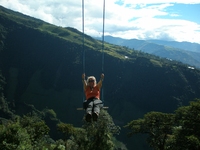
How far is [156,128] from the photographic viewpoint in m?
34.4

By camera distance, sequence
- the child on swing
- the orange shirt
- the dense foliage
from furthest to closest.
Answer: the dense foliage, the orange shirt, the child on swing

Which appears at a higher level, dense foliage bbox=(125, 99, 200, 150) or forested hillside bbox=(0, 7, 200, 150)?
forested hillside bbox=(0, 7, 200, 150)

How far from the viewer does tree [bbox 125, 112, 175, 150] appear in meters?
32.8

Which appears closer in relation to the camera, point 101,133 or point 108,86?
point 101,133

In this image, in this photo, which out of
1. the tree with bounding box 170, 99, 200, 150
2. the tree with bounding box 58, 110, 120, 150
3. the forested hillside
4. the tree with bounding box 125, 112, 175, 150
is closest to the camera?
the tree with bounding box 170, 99, 200, 150

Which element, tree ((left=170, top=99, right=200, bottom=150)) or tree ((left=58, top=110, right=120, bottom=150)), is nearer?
tree ((left=170, top=99, right=200, bottom=150))

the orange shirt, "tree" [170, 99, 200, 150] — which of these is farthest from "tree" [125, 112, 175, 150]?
the orange shirt

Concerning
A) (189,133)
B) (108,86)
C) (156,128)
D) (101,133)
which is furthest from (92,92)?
(108,86)

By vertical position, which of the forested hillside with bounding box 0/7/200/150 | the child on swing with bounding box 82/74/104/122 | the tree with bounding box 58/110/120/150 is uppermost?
the forested hillside with bounding box 0/7/200/150

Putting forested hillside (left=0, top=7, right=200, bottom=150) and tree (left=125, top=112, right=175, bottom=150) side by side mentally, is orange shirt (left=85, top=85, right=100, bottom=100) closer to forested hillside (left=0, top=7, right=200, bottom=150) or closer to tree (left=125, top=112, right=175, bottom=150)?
tree (left=125, top=112, right=175, bottom=150)

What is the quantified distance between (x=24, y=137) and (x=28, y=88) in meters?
157

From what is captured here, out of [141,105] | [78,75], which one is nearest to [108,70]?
[78,75]

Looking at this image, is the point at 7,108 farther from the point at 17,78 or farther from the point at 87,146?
the point at 87,146

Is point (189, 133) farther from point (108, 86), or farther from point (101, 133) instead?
point (108, 86)
